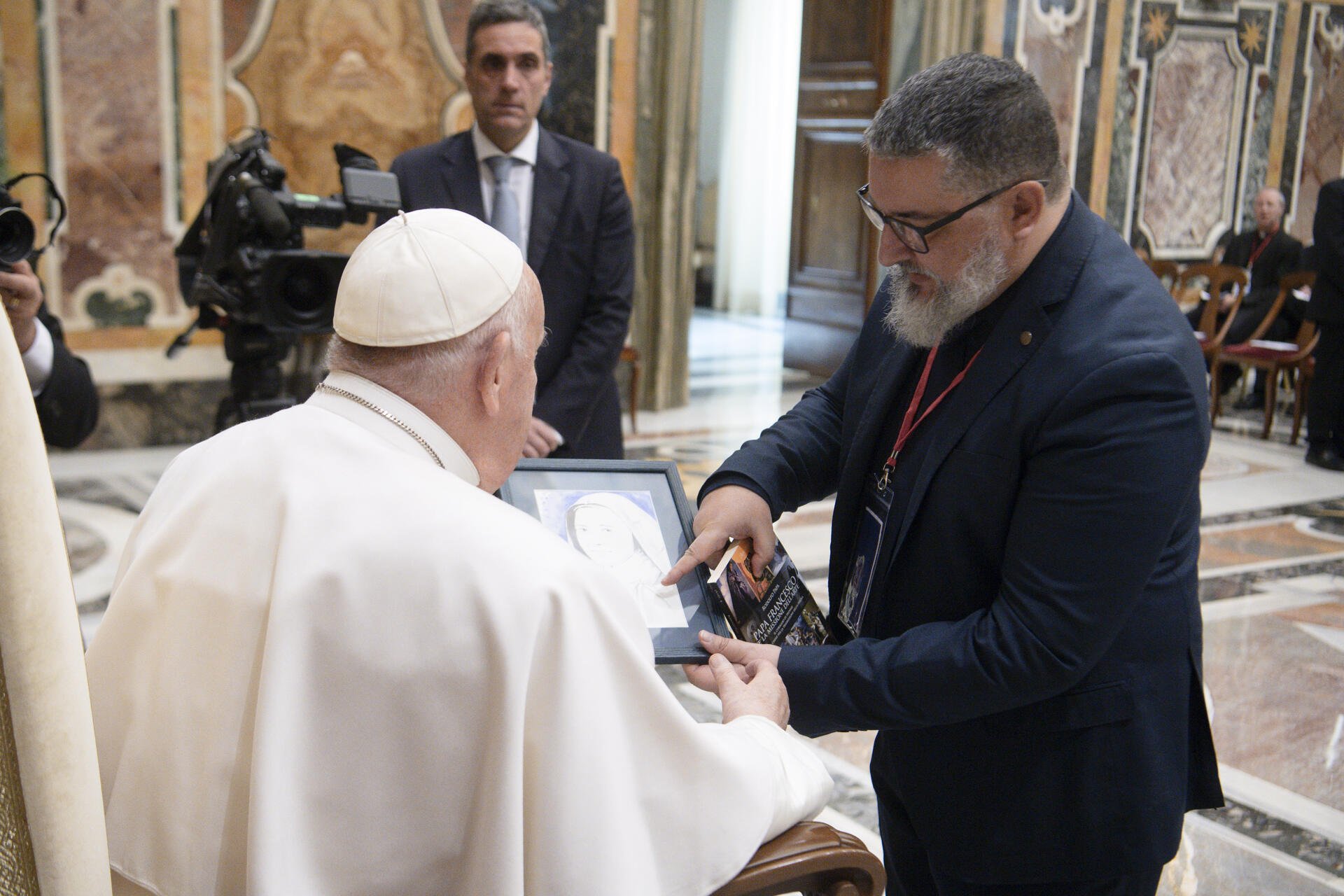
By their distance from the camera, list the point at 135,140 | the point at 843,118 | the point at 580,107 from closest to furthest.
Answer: the point at 135,140
the point at 580,107
the point at 843,118

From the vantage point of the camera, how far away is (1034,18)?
986cm

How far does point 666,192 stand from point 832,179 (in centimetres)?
A: 216

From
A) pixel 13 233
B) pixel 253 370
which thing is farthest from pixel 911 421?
pixel 253 370

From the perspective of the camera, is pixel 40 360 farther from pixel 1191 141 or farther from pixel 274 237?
pixel 1191 141

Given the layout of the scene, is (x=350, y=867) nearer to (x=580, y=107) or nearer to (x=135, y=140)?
(x=135, y=140)

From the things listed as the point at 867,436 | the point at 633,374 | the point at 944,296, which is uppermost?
the point at 944,296

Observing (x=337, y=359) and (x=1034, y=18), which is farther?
(x=1034, y=18)

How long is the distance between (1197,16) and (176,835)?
11.7 metres

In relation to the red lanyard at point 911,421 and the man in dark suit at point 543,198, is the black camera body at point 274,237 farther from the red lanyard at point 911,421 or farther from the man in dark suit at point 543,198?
the red lanyard at point 911,421

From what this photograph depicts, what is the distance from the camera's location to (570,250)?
3598mm

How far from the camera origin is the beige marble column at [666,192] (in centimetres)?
810

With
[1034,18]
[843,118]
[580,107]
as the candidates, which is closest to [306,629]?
[580,107]

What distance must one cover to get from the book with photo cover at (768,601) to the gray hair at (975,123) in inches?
24.6

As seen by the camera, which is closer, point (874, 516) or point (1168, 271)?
point (874, 516)
